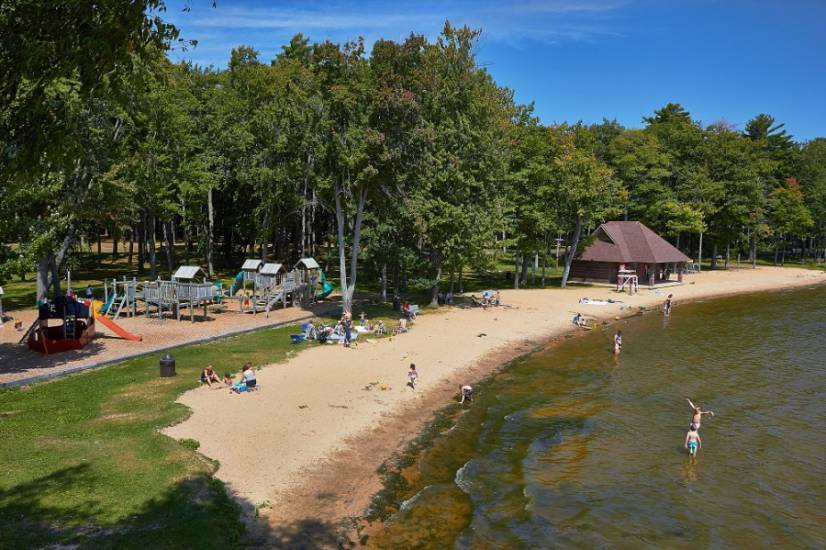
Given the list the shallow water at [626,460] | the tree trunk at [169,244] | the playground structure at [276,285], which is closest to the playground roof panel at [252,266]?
the playground structure at [276,285]

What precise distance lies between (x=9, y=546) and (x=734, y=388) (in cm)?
2669

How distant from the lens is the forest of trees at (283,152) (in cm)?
955

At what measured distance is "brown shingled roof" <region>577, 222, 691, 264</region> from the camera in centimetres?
5888

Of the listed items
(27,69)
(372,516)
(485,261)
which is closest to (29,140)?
(27,69)

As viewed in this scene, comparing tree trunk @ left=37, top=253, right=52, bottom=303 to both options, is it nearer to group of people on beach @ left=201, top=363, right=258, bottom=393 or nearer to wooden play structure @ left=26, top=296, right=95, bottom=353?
wooden play structure @ left=26, top=296, right=95, bottom=353

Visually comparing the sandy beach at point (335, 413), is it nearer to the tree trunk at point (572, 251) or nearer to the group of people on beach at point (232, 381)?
the group of people on beach at point (232, 381)

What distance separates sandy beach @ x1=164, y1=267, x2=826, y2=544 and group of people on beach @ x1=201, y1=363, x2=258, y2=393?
460mm

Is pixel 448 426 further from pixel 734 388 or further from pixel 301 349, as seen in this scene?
pixel 734 388

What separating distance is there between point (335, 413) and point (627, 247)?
4710 centimetres

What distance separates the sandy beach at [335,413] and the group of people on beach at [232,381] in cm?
46

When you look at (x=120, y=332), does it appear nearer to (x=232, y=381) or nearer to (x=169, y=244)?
(x=232, y=381)

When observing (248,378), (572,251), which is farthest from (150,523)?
(572,251)

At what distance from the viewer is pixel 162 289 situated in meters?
34.8

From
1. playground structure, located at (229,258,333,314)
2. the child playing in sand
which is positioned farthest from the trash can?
playground structure, located at (229,258,333,314)
